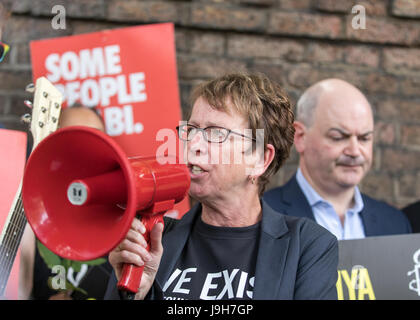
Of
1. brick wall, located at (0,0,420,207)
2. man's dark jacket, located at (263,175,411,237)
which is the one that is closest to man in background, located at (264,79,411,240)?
man's dark jacket, located at (263,175,411,237)

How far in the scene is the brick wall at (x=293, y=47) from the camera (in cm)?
260

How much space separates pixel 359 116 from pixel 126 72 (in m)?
1.18

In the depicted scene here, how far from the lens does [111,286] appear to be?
157cm

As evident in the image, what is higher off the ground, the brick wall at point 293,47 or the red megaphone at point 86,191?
the brick wall at point 293,47

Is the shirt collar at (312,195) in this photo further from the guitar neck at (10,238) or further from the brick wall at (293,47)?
the guitar neck at (10,238)

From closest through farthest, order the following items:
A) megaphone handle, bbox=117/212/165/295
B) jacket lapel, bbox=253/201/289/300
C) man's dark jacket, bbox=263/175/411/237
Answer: megaphone handle, bbox=117/212/165/295
jacket lapel, bbox=253/201/289/300
man's dark jacket, bbox=263/175/411/237

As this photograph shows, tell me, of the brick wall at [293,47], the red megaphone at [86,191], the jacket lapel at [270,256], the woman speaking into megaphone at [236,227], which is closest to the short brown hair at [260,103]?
the woman speaking into megaphone at [236,227]

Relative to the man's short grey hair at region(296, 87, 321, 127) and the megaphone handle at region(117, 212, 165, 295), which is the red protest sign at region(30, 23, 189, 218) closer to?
the man's short grey hair at region(296, 87, 321, 127)

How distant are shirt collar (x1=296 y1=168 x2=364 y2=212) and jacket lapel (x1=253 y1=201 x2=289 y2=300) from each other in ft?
3.36

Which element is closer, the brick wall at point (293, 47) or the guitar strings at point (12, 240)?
the guitar strings at point (12, 240)

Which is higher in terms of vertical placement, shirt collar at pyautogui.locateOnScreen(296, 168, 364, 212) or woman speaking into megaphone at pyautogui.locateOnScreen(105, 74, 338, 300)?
woman speaking into megaphone at pyautogui.locateOnScreen(105, 74, 338, 300)

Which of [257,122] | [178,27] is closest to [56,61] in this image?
[178,27]

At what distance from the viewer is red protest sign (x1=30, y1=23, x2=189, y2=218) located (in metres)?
2.41
